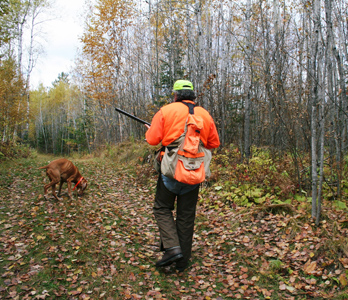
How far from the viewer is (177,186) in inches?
137

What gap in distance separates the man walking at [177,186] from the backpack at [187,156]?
37mm

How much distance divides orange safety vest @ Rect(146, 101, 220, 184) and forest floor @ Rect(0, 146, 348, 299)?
1.41m

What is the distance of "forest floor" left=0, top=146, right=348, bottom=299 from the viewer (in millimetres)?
3131

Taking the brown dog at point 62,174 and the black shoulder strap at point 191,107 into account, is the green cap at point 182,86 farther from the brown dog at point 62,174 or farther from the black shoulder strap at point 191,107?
the brown dog at point 62,174

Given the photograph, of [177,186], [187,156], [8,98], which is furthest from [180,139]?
[8,98]

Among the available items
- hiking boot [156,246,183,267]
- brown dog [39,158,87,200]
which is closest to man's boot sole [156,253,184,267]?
hiking boot [156,246,183,267]

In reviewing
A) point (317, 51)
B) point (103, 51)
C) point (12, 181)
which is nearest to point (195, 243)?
point (317, 51)

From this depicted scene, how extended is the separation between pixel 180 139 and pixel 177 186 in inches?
25.1

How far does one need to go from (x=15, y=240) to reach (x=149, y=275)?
2.28 metres

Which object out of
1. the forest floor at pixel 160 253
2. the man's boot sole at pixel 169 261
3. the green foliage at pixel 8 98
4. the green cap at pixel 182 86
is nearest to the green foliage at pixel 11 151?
the green foliage at pixel 8 98

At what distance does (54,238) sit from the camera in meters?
4.27

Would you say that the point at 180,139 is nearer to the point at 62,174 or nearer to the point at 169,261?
the point at 169,261

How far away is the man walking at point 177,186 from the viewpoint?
3367 mm

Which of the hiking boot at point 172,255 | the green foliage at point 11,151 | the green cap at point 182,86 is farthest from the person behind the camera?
the green foliage at point 11,151
